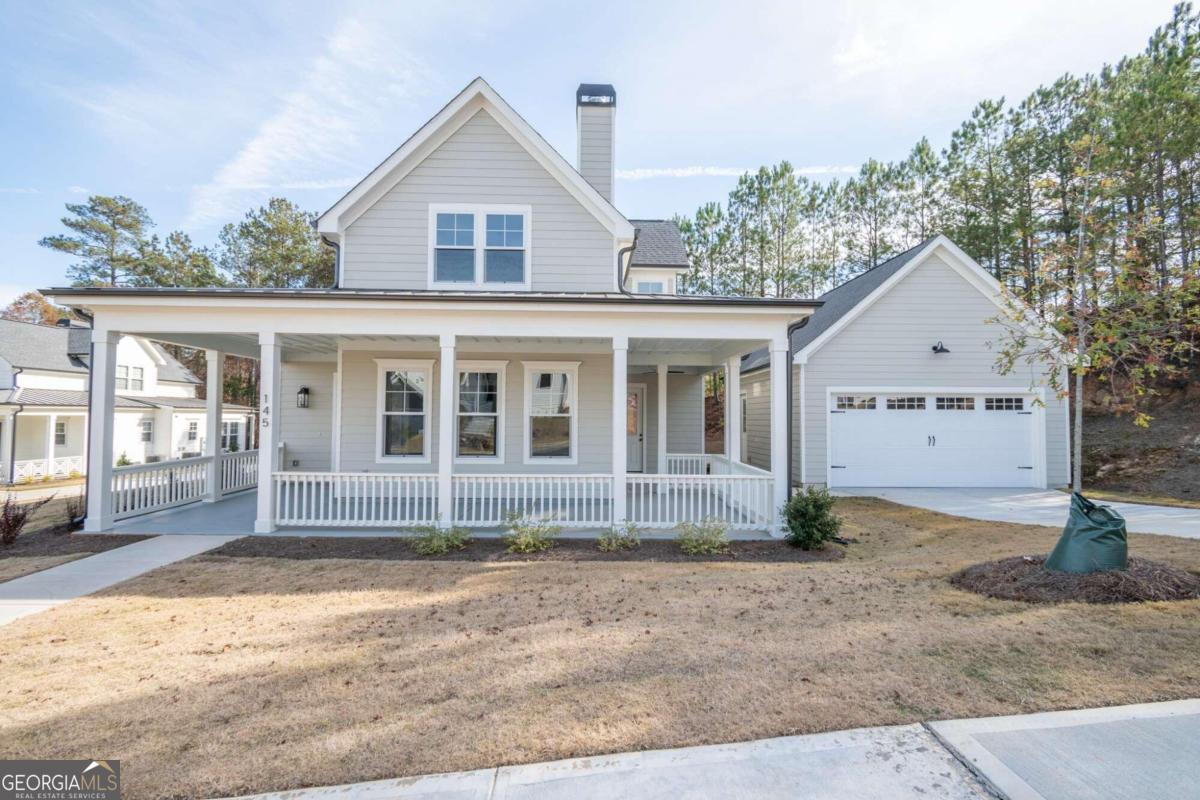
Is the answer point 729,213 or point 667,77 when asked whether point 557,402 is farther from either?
point 729,213

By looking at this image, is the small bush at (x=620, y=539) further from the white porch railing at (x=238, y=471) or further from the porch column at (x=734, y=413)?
the white porch railing at (x=238, y=471)

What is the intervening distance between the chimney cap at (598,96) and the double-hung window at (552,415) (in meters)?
6.13

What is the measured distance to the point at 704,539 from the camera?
7.37 m

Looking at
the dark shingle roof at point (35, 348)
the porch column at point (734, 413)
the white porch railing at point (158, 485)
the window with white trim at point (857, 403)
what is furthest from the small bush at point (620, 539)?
the dark shingle roof at point (35, 348)

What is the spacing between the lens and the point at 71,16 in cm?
970

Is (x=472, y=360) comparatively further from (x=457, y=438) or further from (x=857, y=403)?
(x=857, y=403)

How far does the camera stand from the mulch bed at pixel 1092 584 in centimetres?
479

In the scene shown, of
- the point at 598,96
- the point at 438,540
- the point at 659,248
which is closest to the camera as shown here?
the point at 438,540

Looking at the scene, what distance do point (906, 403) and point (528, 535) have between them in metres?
10.6

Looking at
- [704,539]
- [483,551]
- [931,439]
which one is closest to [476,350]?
[483,551]

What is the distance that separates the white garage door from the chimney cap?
8640 millimetres

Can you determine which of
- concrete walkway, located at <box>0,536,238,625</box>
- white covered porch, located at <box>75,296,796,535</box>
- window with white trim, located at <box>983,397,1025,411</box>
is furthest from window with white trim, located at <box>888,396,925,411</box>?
concrete walkway, located at <box>0,536,238,625</box>

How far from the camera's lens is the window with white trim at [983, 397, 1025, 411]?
1318cm

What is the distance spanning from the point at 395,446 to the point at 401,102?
26.3ft
